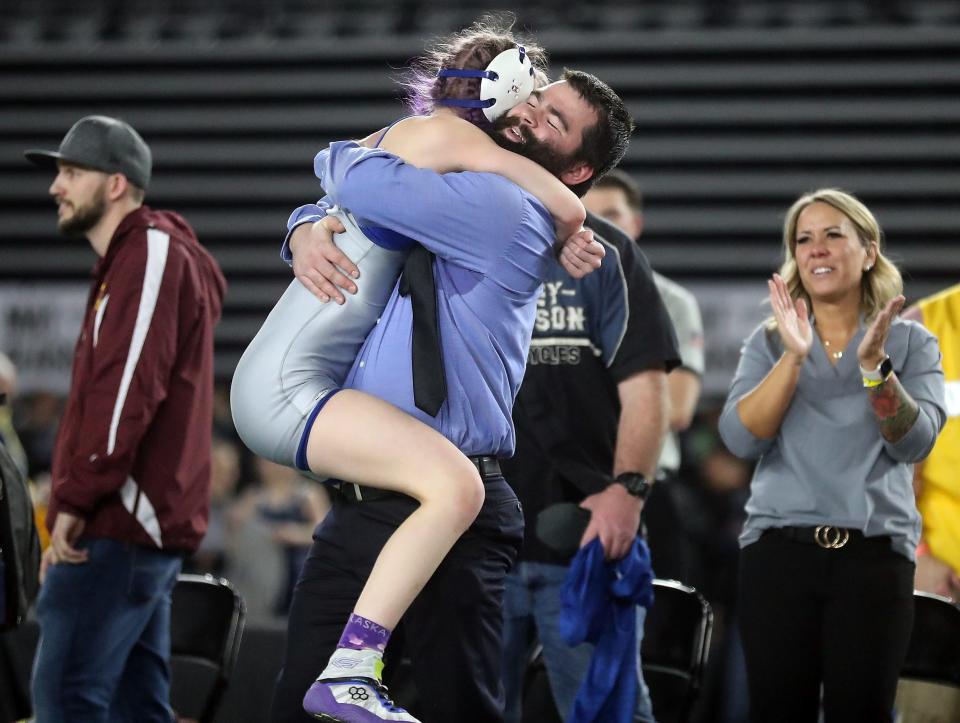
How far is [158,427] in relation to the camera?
304cm

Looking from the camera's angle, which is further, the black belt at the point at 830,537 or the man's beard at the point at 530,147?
the black belt at the point at 830,537

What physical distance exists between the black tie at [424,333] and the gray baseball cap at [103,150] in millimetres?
1447

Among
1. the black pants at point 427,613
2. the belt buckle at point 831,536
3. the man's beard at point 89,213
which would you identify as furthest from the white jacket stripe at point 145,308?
the belt buckle at point 831,536

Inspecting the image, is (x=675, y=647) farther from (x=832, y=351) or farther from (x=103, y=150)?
(x=103, y=150)

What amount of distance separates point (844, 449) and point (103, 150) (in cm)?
194

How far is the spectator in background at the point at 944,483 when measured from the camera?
11.1ft

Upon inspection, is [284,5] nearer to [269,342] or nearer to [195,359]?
[195,359]

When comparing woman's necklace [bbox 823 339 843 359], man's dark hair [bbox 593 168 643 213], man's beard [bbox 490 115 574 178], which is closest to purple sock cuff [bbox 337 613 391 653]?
man's beard [bbox 490 115 574 178]

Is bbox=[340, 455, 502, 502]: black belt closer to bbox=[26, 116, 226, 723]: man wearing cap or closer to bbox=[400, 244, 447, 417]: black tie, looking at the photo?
bbox=[400, 244, 447, 417]: black tie

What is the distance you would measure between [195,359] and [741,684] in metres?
3.16

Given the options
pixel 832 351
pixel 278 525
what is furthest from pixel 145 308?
pixel 278 525

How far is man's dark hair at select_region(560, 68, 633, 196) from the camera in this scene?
2.28 m

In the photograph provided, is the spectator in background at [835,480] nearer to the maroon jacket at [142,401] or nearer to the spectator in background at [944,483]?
the spectator in background at [944,483]

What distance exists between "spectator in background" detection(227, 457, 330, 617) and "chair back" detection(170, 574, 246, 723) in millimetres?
1916
